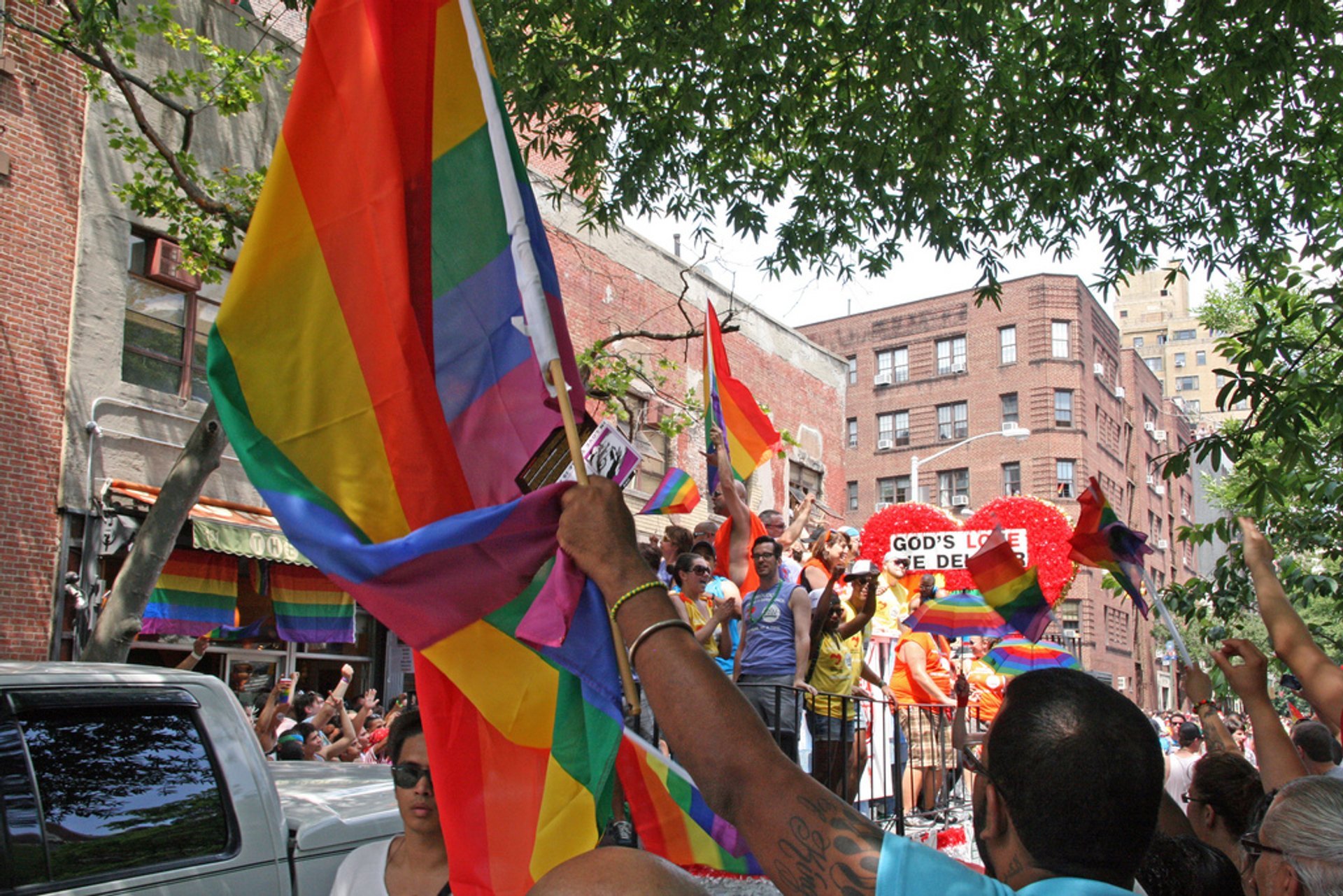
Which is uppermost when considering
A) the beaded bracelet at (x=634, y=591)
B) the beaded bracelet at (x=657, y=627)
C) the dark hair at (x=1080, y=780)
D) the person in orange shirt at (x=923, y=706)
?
the beaded bracelet at (x=634, y=591)

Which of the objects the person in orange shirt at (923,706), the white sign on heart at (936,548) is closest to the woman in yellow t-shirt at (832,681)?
the person in orange shirt at (923,706)

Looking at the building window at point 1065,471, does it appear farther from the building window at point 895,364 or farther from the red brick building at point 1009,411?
the building window at point 895,364

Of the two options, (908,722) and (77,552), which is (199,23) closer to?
(77,552)

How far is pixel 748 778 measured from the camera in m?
1.70

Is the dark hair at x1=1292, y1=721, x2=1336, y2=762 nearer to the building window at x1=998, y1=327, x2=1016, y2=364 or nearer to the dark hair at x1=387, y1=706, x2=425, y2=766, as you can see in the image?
the dark hair at x1=387, y1=706, x2=425, y2=766

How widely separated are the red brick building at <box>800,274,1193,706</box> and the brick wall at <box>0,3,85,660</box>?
3650cm

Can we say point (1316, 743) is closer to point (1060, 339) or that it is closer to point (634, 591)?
point (634, 591)

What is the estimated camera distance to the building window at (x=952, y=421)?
51219mm

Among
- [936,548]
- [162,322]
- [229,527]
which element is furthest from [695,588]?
[936,548]

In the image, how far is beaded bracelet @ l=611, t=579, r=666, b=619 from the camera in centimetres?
179

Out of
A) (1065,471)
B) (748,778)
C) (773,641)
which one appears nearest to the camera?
(748,778)

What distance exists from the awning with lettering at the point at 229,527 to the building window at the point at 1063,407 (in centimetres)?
4088

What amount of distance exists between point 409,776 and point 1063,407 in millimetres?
49148

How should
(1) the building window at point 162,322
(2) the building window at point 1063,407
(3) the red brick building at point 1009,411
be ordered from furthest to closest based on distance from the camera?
(2) the building window at point 1063,407 < (3) the red brick building at point 1009,411 < (1) the building window at point 162,322
